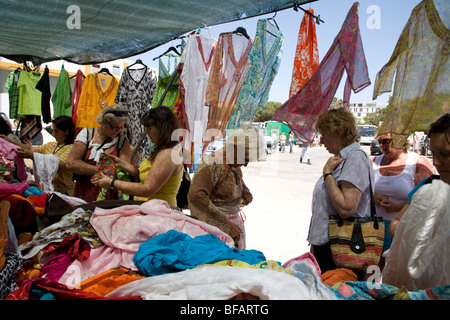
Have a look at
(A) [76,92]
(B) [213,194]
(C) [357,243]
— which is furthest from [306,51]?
(A) [76,92]

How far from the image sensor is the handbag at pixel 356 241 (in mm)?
2025

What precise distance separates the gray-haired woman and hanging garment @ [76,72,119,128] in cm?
228

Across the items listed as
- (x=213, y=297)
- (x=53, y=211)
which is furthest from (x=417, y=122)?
(x=53, y=211)

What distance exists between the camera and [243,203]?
2.87m

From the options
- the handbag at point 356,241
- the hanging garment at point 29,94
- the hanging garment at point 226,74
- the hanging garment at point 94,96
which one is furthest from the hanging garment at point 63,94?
the handbag at point 356,241

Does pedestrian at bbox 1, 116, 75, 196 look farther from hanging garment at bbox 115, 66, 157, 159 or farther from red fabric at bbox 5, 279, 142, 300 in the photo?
red fabric at bbox 5, 279, 142, 300

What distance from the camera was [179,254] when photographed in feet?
5.32

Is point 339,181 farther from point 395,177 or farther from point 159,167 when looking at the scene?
point 159,167

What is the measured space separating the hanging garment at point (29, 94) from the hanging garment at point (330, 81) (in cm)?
535

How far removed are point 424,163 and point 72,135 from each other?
12.1 ft

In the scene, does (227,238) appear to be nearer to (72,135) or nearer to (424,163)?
(424,163)

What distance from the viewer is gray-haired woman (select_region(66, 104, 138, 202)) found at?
3.12 m

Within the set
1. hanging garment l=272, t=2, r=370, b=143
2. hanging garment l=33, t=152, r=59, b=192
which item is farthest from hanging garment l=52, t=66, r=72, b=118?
hanging garment l=272, t=2, r=370, b=143
